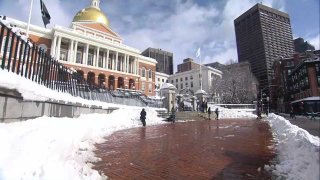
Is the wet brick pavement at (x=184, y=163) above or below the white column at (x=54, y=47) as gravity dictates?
below

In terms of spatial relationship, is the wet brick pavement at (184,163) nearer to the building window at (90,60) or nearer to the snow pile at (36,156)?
the snow pile at (36,156)

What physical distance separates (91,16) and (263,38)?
186 ft

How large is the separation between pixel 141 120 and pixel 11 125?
12.7 meters

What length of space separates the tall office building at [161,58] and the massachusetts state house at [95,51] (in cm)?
9187

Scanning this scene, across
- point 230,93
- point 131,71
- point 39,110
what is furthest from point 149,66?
point 39,110

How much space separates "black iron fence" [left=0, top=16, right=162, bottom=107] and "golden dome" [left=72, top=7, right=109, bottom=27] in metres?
43.7

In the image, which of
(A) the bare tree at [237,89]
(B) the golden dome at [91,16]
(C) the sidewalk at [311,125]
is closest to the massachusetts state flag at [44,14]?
(C) the sidewalk at [311,125]

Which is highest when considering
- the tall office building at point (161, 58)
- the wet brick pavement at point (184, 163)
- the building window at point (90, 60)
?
the tall office building at point (161, 58)

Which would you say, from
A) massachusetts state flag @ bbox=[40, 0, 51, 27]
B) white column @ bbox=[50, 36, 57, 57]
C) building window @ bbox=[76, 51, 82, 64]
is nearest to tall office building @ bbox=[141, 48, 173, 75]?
building window @ bbox=[76, 51, 82, 64]

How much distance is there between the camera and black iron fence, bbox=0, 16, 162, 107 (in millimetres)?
6398

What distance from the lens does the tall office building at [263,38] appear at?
6781cm

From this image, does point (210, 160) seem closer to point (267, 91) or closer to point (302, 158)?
point (302, 158)

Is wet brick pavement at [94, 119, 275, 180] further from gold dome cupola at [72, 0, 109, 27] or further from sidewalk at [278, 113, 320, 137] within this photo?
gold dome cupola at [72, 0, 109, 27]

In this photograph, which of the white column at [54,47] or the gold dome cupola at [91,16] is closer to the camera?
the white column at [54,47]
